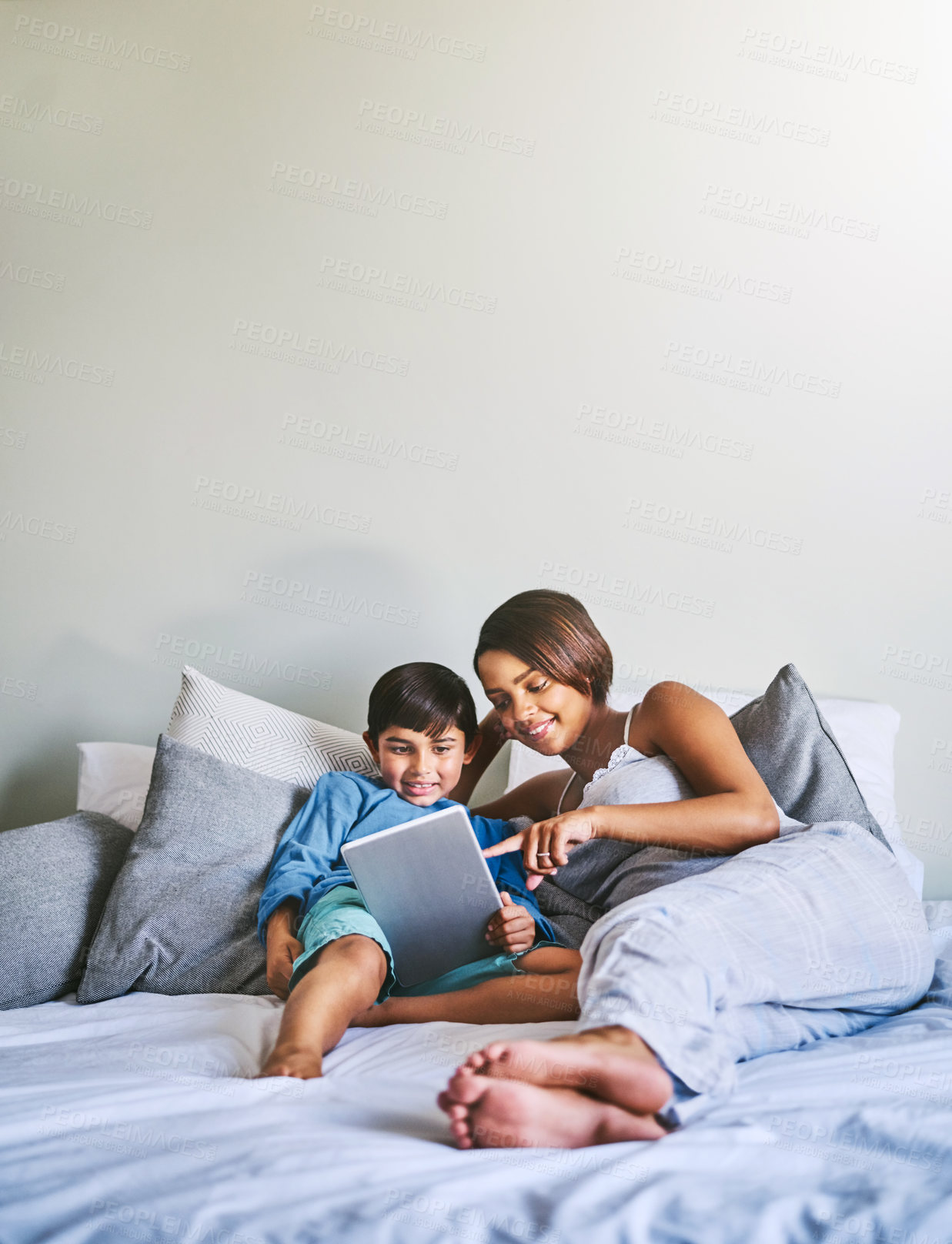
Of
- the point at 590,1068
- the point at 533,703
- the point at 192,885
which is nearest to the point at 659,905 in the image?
the point at 590,1068

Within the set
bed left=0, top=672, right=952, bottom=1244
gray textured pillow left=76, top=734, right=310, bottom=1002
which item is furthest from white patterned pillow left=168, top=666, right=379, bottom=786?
bed left=0, top=672, right=952, bottom=1244

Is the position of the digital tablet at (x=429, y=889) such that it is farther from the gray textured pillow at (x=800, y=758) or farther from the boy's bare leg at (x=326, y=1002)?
the gray textured pillow at (x=800, y=758)

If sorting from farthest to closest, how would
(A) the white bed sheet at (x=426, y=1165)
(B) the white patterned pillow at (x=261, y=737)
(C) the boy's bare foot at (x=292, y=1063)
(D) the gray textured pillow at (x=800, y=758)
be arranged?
(B) the white patterned pillow at (x=261, y=737)
(D) the gray textured pillow at (x=800, y=758)
(C) the boy's bare foot at (x=292, y=1063)
(A) the white bed sheet at (x=426, y=1165)

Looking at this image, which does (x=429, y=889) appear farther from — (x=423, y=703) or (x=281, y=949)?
(x=423, y=703)

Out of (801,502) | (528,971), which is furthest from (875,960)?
(801,502)

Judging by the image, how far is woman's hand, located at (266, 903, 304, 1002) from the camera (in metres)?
1.26

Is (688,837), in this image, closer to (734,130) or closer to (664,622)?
(664,622)

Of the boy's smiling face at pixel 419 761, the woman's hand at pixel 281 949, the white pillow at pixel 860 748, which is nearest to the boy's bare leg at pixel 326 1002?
the woman's hand at pixel 281 949

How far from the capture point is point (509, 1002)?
1198 mm

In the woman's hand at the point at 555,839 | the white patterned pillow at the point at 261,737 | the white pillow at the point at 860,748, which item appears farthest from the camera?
the white pillow at the point at 860,748

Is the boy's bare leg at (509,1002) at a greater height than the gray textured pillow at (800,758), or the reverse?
the gray textured pillow at (800,758)

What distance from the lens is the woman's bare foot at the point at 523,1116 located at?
781mm

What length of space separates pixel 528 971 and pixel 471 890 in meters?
0.14

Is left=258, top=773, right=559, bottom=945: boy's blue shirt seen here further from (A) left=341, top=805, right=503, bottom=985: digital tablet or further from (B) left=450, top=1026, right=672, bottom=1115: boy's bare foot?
(B) left=450, top=1026, right=672, bottom=1115: boy's bare foot
